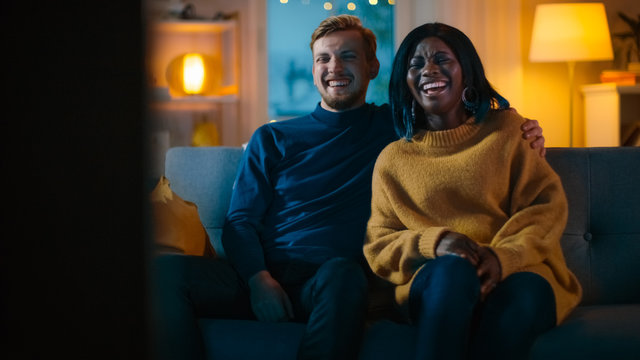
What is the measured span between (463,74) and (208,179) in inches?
24.7

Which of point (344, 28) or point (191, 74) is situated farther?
point (191, 74)

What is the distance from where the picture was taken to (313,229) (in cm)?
144

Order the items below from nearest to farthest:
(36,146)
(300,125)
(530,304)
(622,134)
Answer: (36,146), (530,304), (300,125), (622,134)

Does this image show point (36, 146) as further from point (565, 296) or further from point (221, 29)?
point (221, 29)

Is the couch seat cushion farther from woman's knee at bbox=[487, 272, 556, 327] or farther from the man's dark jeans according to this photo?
the man's dark jeans

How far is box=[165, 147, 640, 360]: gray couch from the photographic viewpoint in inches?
47.3

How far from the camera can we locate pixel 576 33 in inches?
119

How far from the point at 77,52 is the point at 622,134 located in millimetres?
3400

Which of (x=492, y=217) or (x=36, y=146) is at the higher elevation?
(x=36, y=146)

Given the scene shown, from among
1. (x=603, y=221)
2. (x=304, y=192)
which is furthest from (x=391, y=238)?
(x=603, y=221)

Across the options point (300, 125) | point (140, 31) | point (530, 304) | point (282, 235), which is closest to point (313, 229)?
point (282, 235)

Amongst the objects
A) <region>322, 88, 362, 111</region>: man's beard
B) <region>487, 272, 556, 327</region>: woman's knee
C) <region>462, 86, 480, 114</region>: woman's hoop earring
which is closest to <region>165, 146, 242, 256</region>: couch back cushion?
<region>322, 88, 362, 111</region>: man's beard

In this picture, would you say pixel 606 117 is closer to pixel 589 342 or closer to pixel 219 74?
pixel 219 74

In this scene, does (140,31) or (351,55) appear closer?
(140,31)
